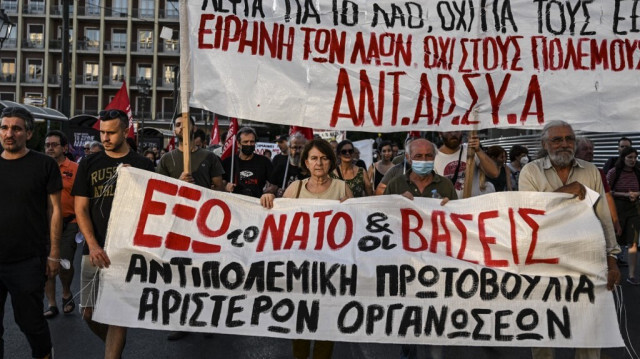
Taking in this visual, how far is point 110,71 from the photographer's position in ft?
182

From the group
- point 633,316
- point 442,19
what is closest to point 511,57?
point 442,19

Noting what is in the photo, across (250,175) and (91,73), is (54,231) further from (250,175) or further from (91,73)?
(91,73)

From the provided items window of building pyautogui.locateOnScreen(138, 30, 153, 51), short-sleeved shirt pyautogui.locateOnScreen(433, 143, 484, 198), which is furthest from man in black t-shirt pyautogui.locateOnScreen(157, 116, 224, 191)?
window of building pyautogui.locateOnScreen(138, 30, 153, 51)

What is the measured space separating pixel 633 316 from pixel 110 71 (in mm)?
55073

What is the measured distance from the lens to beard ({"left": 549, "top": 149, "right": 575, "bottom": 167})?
381 cm

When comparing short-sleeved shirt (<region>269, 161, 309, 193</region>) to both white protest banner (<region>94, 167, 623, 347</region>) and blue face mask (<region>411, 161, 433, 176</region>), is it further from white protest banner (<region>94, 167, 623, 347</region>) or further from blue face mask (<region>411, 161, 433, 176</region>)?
white protest banner (<region>94, 167, 623, 347</region>)

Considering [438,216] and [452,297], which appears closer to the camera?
[452,297]

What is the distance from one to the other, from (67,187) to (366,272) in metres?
3.92

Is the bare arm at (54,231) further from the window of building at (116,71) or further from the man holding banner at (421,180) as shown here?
the window of building at (116,71)

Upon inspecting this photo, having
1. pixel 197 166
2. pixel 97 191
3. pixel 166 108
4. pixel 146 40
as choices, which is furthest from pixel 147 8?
pixel 97 191

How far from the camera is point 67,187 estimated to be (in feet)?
20.8

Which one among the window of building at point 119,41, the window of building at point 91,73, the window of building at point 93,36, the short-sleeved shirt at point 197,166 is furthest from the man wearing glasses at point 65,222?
the window of building at point 93,36

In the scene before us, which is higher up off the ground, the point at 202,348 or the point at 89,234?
the point at 89,234

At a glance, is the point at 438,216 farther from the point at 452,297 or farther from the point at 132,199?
the point at 132,199
